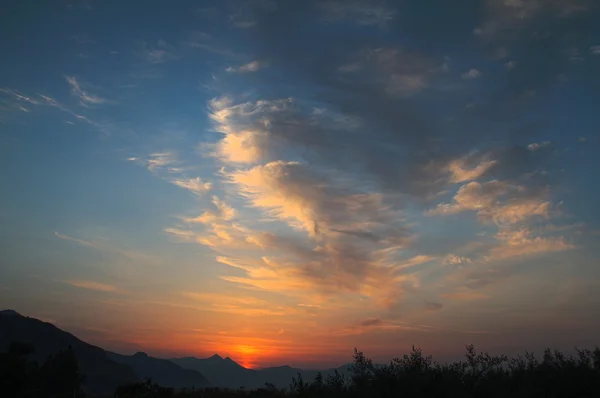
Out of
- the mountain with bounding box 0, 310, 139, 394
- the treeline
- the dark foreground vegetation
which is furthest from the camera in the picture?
the mountain with bounding box 0, 310, 139, 394

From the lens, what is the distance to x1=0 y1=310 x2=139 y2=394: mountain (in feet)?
368

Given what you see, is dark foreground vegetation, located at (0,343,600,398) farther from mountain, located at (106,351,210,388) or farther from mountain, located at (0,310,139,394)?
mountain, located at (106,351,210,388)

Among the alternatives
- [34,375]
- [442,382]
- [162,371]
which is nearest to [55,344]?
[162,371]

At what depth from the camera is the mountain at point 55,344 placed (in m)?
112

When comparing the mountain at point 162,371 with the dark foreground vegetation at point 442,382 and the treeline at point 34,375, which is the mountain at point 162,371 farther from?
the dark foreground vegetation at point 442,382

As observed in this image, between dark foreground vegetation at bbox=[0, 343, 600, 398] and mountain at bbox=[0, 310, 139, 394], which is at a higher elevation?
mountain at bbox=[0, 310, 139, 394]

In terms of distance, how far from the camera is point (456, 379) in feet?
65.5

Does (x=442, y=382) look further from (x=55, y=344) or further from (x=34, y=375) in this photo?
(x=55, y=344)

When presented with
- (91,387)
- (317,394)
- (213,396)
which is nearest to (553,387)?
(317,394)

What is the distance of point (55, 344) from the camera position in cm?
11862

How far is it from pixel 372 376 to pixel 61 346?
386 ft

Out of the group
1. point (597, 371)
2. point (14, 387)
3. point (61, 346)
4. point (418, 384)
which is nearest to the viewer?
point (418, 384)

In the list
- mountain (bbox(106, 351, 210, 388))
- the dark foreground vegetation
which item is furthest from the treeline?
mountain (bbox(106, 351, 210, 388))

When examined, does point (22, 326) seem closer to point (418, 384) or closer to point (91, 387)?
point (91, 387)
